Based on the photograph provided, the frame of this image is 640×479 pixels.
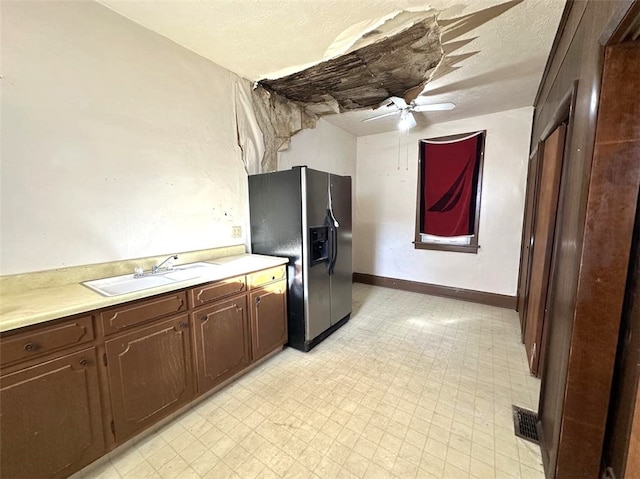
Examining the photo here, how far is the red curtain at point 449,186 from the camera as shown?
12.0 ft

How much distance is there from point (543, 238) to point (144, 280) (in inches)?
119

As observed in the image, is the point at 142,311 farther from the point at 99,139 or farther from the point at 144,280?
the point at 99,139

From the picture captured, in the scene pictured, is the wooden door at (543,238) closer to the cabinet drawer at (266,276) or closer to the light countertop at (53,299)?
the cabinet drawer at (266,276)

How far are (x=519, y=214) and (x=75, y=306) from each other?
173 inches

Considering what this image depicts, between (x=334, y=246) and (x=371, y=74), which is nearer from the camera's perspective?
(x=371, y=74)

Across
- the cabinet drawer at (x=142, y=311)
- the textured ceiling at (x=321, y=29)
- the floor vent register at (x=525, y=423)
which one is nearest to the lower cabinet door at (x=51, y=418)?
the cabinet drawer at (x=142, y=311)

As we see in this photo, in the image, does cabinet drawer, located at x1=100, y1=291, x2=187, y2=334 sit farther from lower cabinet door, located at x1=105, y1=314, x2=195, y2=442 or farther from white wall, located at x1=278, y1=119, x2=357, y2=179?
white wall, located at x1=278, y1=119, x2=357, y2=179

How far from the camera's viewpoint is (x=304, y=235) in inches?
91.7

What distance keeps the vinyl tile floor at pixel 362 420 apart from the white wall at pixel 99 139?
1259mm

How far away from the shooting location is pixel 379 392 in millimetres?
1983

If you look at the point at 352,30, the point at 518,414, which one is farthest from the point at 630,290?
the point at 352,30

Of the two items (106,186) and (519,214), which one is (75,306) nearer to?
(106,186)

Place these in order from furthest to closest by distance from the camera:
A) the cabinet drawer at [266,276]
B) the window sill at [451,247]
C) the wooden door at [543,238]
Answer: the window sill at [451,247] → the cabinet drawer at [266,276] → the wooden door at [543,238]

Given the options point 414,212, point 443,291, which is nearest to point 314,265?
point 414,212
